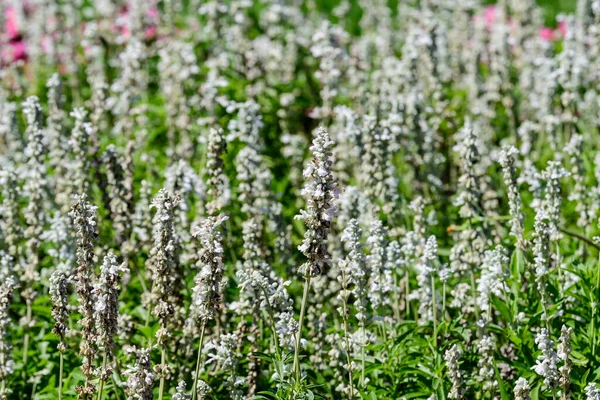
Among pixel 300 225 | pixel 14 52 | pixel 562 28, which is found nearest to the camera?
pixel 300 225

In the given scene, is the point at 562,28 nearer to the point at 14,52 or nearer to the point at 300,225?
the point at 300,225

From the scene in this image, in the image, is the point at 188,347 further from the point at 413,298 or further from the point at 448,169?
the point at 448,169

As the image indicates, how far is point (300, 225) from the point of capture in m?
8.41

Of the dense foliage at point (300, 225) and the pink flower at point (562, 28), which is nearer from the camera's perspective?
the dense foliage at point (300, 225)

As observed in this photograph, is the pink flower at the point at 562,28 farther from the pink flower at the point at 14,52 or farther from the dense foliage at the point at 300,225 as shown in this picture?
the pink flower at the point at 14,52

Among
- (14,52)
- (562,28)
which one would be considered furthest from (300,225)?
(562,28)

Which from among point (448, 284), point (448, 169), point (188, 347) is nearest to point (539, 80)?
point (448, 169)

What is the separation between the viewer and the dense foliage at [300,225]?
16.0ft

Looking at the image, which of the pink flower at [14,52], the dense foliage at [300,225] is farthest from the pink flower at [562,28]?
the pink flower at [14,52]

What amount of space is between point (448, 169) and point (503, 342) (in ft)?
12.2

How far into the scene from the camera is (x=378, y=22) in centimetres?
1253

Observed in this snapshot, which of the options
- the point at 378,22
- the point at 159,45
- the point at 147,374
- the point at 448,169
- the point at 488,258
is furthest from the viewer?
the point at 378,22

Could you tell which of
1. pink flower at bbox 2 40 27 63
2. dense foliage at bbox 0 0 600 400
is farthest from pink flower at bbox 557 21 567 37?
pink flower at bbox 2 40 27 63

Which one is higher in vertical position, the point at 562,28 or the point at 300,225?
the point at 562,28
